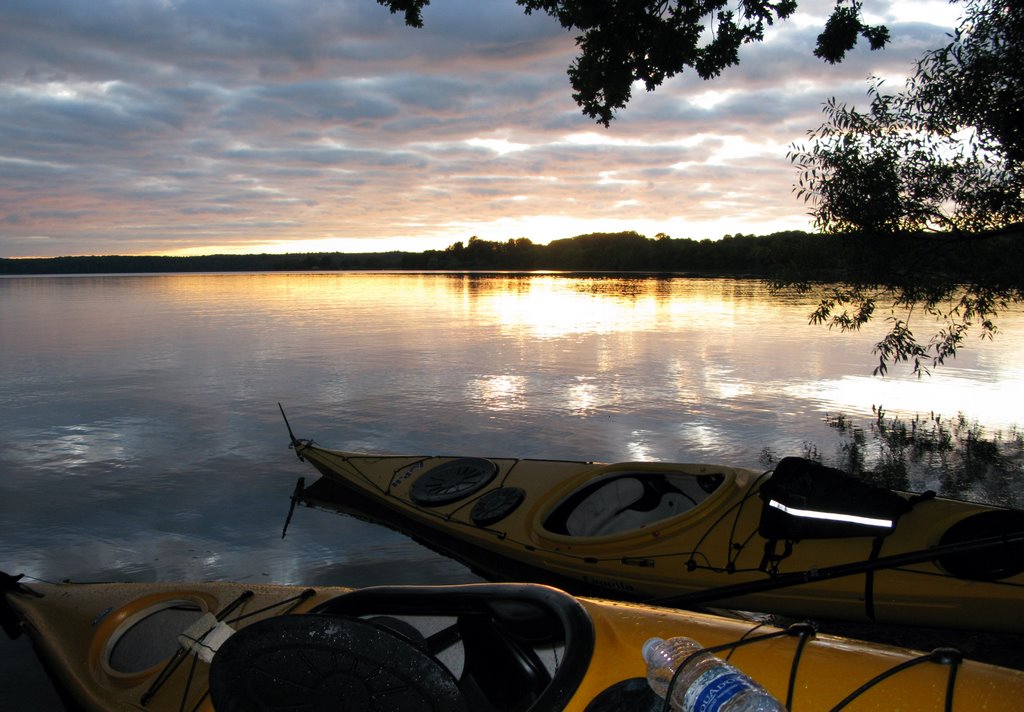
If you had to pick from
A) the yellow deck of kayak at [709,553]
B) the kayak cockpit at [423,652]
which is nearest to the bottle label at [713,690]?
the kayak cockpit at [423,652]

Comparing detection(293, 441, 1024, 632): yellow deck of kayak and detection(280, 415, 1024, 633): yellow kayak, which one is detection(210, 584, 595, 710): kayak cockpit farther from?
detection(293, 441, 1024, 632): yellow deck of kayak

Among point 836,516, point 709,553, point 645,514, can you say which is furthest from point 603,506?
point 836,516

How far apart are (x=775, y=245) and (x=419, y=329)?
2441 centimetres

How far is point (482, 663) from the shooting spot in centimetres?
363

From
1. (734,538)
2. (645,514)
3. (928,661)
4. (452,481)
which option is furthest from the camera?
(452,481)

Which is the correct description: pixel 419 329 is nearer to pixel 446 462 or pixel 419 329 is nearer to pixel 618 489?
pixel 446 462

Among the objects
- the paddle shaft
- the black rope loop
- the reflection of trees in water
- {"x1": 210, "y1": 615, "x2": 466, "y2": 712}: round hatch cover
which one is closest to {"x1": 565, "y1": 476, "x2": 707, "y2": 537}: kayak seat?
the paddle shaft

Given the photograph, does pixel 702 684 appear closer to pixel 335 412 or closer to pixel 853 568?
pixel 853 568

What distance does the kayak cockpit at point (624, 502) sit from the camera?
7.61 m

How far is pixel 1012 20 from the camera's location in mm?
11594

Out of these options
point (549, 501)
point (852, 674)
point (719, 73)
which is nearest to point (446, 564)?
point (549, 501)

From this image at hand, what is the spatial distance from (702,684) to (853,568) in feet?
11.2

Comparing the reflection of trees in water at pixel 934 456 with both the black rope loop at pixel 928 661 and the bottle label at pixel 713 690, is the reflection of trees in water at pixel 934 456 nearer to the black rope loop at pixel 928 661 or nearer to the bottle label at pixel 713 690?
the black rope loop at pixel 928 661

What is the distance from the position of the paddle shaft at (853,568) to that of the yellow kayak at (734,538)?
0.01 m
